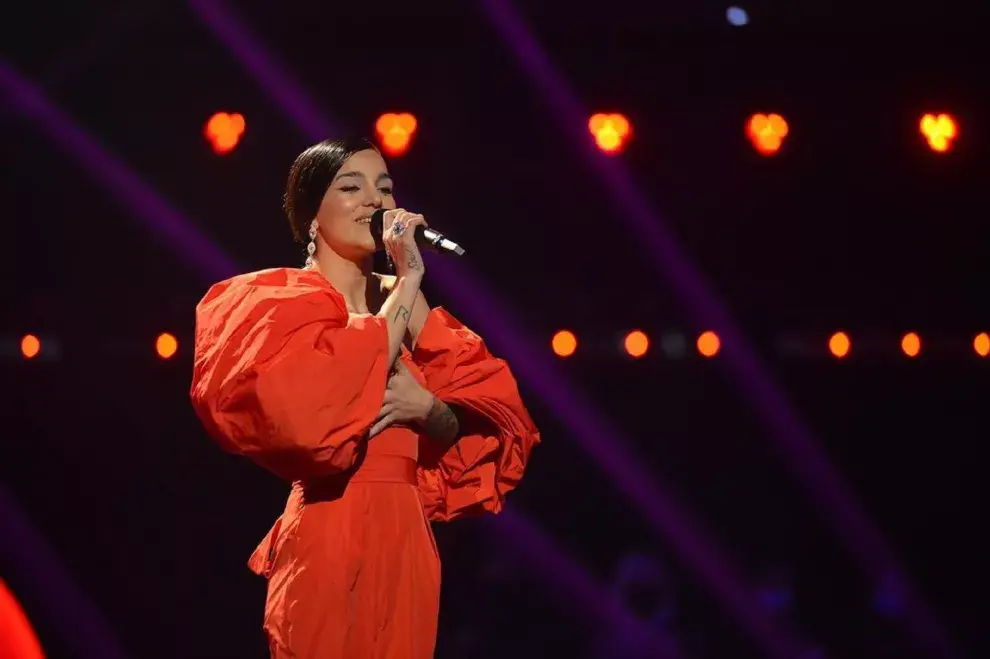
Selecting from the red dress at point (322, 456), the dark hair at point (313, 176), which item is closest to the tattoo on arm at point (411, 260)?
the red dress at point (322, 456)

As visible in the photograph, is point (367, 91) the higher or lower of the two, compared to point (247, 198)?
higher

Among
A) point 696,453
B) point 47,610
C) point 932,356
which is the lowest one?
point 47,610

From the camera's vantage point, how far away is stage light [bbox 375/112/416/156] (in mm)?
3789

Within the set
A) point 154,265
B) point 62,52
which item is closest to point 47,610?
point 154,265

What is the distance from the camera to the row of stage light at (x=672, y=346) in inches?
151

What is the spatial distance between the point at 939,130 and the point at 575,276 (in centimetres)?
130

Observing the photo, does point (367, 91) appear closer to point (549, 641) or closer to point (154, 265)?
point (154, 265)

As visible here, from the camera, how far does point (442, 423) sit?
6.40 ft

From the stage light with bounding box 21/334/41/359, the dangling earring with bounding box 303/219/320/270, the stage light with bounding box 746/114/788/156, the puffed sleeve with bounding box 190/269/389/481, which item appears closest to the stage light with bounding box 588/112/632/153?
the stage light with bounding box 746/114/788/156

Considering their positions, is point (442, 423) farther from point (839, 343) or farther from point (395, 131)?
point (839, 343)

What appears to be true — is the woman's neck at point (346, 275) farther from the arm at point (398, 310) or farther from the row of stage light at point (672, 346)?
the row of stage light at point (672, 346)

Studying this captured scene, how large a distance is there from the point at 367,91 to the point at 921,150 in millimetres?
1841

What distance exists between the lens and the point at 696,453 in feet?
13.8

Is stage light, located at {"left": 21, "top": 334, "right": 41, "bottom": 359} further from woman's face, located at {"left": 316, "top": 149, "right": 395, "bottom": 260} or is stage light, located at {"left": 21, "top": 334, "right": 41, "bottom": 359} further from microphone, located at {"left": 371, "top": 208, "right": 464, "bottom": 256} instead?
microphone, located at {"left": 371, "top": 208, "right": 464, "bottom": 256}
